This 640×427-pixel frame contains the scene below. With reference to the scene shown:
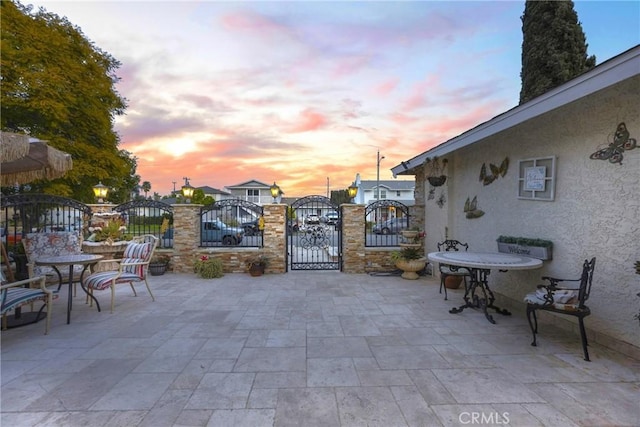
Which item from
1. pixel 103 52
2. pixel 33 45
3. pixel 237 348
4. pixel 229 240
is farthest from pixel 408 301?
pixel 103 52

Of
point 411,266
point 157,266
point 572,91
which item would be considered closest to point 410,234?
point 411,266

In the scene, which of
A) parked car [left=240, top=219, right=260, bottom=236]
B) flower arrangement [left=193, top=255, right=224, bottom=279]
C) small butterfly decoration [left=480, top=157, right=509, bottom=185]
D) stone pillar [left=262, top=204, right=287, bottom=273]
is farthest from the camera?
parked car [left=240, top=219, right=260, bottom=236]

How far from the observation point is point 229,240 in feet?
32.9

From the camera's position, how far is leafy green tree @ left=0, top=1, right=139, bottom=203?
8945 millimetres

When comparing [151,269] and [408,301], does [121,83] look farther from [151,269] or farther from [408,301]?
[408,301]

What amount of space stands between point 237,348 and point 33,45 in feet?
40.0

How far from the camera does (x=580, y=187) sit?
3311 millimetres

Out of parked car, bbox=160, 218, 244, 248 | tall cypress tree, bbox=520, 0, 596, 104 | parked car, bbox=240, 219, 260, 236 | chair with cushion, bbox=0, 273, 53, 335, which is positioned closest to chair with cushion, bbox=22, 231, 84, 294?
chair with cushion, bbox=0, 273, 53, 335

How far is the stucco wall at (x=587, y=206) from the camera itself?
2.84 m

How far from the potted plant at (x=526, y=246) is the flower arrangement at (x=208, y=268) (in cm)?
554

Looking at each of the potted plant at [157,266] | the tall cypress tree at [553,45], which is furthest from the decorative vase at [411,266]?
the tall cypress tree at [553,45]

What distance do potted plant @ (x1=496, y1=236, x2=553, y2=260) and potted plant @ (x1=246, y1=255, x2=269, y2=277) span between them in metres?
4.75

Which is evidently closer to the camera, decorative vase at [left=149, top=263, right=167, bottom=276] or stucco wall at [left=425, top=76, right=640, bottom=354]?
stucco wall at [left=425, top=76, right=640, bottom=354]

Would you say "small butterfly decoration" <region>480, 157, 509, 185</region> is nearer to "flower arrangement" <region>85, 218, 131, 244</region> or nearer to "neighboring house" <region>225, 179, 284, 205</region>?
"flower arrangement" <region>85, 218, 131, 244</region>
